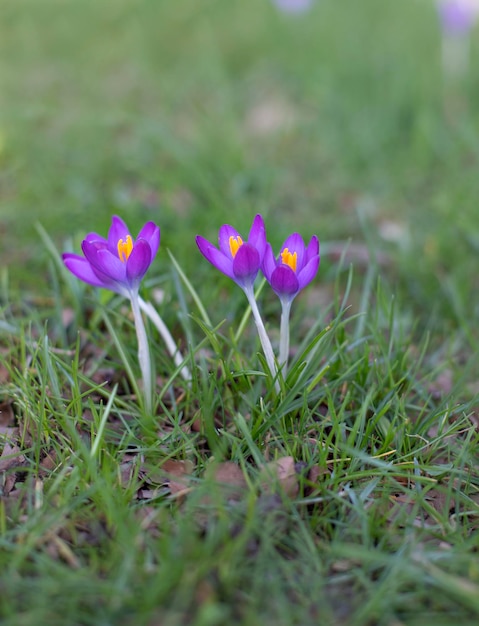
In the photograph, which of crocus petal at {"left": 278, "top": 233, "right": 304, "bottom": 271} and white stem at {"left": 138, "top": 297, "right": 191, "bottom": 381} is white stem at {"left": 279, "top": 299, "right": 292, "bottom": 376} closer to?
crocus petal at {"left": 278, "top": 233, "right": 304, "bottom": 271}

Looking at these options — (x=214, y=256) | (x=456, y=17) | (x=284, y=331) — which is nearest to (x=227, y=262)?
(x=214, y=256)

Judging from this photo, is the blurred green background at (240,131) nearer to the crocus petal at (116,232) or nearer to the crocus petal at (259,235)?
the crocus petal at (116,232)

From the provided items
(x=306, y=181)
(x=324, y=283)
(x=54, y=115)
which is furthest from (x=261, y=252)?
(x=54, y=115)

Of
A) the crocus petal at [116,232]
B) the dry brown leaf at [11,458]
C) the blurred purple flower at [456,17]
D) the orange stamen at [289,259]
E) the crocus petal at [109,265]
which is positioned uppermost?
the blurred purple flower at [456,17]

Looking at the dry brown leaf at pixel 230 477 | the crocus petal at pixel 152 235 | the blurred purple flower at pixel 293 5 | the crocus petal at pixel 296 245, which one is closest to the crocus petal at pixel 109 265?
the crocus petal at pixel 152 235

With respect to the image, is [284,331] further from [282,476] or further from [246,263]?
[282,476]
